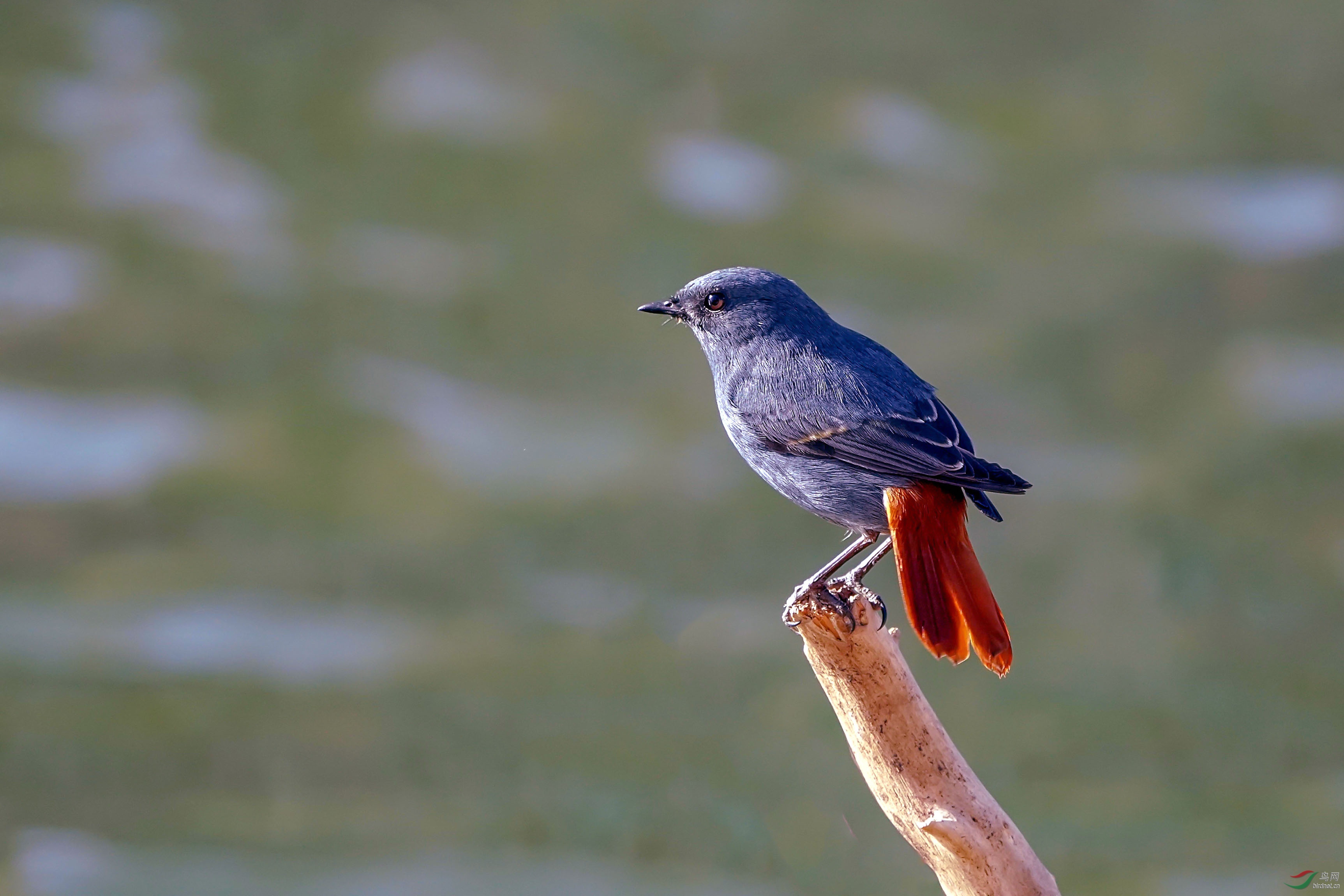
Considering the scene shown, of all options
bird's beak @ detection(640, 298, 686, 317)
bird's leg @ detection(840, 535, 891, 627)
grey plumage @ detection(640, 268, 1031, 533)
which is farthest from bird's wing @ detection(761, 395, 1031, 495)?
bird's beak @ detection(640, 298, 686, 317)

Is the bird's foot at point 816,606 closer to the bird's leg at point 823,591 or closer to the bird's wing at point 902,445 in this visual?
the bird's leg at point 823,591

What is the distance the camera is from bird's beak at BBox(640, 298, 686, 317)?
2057mm

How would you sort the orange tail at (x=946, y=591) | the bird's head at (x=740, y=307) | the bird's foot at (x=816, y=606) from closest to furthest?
1. the orange tail at (x=946, y=591)
2. the bird's foot at (x=816, y=606)
3. the bird's head at (x=740, y=307)

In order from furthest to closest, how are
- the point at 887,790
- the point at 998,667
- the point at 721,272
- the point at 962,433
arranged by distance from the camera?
1. the point at 721,272
2. the point at 962,433
3. the point at 887,790
4. the point at 998,667

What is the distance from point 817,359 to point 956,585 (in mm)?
487

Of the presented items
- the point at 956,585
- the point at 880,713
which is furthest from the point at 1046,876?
the point at 956,585

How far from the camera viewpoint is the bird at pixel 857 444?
1677 millimetres

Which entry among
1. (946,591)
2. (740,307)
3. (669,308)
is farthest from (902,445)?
(669,308)

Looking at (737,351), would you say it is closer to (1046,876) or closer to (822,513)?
(822,513)

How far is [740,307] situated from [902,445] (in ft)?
1.55

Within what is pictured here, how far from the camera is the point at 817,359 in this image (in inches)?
75.2

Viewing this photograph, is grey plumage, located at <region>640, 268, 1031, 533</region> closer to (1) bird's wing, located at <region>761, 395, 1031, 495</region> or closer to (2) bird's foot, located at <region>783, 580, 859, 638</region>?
(1) bird's wing, located at <region>761, 395, 1031, 495</region>

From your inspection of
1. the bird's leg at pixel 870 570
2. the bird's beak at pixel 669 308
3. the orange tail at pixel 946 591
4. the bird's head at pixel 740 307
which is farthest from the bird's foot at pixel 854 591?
the bird's beak at pixel 669 308

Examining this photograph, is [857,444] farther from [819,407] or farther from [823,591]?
[823,591]
